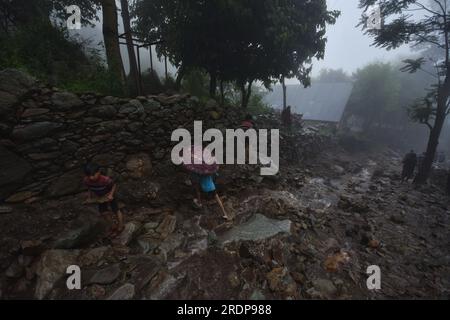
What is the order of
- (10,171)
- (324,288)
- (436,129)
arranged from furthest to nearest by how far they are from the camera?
(436,129)
(10,171)
(324,288)

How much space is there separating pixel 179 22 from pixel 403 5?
953 cm

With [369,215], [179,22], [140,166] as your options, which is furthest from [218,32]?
[369,215]

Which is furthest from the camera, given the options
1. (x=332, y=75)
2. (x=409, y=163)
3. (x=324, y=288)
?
(x=332, y=75)

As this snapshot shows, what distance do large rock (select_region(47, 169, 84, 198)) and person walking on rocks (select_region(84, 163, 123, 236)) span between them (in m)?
0.57

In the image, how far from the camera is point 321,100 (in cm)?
2744

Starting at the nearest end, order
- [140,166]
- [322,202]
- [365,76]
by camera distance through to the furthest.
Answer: [140,166] < [322,202] < [365,76]

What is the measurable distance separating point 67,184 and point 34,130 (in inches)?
45.8

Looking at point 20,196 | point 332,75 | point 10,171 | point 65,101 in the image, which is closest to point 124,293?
point 20,196

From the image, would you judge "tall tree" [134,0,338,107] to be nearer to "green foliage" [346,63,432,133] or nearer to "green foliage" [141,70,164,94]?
"green foliage" [141,70,164,94]

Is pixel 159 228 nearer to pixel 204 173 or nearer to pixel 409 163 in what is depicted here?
pixel 204 173

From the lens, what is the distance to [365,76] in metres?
25.5

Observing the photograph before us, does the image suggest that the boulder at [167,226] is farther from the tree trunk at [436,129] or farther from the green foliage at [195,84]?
the tree trunk at [436,129]

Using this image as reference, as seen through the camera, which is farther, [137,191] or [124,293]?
[137,191]

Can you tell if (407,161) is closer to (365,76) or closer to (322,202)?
(322,202)
